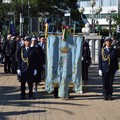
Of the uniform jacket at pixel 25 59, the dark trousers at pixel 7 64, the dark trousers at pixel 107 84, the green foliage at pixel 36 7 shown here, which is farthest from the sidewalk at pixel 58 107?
the green foliage at pixel 36 7

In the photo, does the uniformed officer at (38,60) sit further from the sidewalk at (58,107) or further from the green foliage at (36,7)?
the green foliage at (36,7)

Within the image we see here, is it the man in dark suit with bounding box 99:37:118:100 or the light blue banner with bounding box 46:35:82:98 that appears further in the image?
the light blue banner with bounding box 46:35:82:98

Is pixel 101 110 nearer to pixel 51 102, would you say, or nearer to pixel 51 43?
pixel 51 102

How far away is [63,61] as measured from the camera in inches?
464

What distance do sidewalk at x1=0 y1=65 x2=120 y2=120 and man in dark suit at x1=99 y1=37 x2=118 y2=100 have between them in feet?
1.05

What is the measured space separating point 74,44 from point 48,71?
105 centimetres

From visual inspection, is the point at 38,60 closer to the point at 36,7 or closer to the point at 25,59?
the point at 25,59

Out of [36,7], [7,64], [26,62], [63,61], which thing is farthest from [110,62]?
[36,7]

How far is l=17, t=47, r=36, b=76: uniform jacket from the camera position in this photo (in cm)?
1163

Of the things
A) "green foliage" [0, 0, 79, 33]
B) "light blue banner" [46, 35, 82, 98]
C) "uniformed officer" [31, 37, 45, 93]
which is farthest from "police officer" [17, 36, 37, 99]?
"green foliage" [0, 0, 79, 33]

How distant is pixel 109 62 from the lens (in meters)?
11.6

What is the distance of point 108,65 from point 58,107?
80.6 inches

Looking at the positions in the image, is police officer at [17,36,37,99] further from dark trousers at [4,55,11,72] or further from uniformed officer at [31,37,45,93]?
dark trousers at [4,55,11,72]

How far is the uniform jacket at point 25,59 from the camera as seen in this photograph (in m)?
11.6
